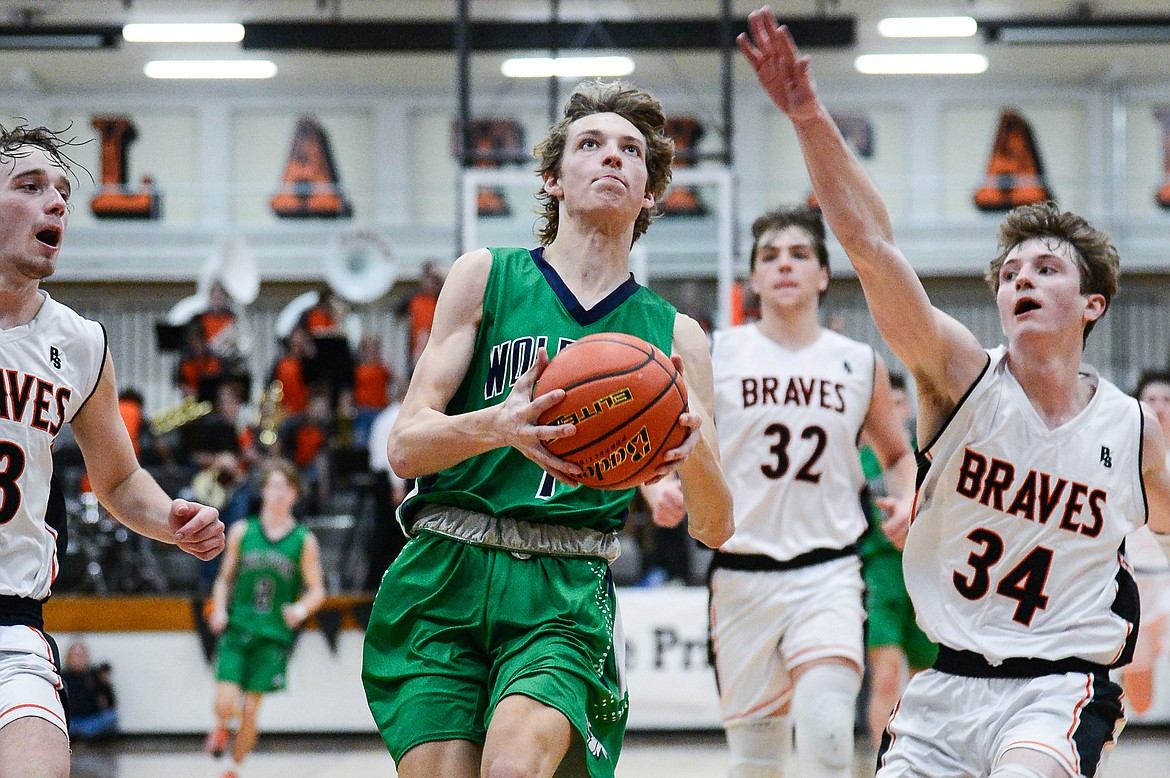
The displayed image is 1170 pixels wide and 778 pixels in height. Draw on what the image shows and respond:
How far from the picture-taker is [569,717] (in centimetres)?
284

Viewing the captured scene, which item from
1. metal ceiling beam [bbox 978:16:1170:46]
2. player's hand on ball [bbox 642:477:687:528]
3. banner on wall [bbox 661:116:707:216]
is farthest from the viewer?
banner on wall [bbox 661:116:707:216]

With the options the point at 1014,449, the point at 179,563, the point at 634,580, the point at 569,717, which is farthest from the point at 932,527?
the point at 179,563

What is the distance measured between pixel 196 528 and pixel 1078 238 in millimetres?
2491

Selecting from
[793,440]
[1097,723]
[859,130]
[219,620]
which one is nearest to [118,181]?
[859,130]

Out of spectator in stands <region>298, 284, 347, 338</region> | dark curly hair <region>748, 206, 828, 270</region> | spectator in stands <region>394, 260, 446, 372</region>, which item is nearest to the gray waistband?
dark curly hair <region>748, 206, 828, 270</region>

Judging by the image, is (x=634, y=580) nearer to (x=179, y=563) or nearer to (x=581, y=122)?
(x=179, y=563)

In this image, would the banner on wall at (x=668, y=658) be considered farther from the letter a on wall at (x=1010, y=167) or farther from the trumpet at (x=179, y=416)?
the letter a on wall at (x=1010, y=167)

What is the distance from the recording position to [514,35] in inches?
588

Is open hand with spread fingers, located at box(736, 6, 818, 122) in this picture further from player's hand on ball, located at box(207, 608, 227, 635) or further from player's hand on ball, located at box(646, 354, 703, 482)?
player's hand on ball, located at box(207, 608, 227, 635)

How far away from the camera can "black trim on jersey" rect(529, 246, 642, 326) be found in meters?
3.20

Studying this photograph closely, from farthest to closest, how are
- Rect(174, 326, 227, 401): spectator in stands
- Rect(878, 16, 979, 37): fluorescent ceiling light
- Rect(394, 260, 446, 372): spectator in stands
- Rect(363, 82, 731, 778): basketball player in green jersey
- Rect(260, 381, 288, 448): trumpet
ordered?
Rect(878, 16, 979, 37): fluorescent ceiling light
Rect(260, 381, 288, 448): trumpet
Rect(174, 326, 227, 401): spectator in stands
Rect(394, 260, 446, 372): spectator in stands
Rect(363, 82, 731, 778): basketball player in green jersey

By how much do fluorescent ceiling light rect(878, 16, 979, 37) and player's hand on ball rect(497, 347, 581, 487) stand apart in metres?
14.8

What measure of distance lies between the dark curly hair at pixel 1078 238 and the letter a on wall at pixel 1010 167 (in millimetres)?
15846

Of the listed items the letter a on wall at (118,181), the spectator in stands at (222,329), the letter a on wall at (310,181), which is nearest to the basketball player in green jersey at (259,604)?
the spectator in stands at (222,329)
